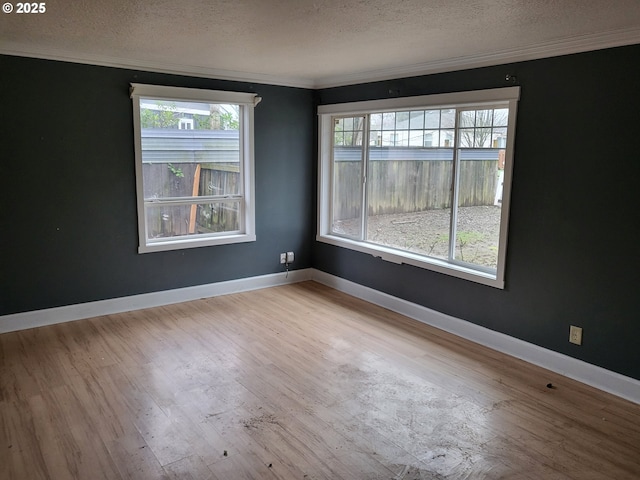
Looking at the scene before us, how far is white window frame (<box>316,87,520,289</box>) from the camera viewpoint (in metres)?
3.84

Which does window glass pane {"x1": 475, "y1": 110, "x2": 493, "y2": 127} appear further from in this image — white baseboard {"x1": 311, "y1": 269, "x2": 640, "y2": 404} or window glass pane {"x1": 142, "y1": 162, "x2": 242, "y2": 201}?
window glass pane {"x1": 142, "y1": 162, "x2": 242, "y2": 201}

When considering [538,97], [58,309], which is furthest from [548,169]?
[58,309]

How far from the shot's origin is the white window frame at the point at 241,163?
184 inches

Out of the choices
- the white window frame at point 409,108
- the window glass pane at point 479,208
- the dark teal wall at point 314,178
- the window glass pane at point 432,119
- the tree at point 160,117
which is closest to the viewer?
the dark teal wall at point 314,178

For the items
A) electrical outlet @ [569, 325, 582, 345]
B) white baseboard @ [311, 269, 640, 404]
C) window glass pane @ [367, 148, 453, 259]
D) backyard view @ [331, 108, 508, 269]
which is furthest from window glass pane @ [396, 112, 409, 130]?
electrical outlet @ [569, 325, 582, 345]

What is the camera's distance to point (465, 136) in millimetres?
4258

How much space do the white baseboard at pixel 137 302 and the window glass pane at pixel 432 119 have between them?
7.86ft

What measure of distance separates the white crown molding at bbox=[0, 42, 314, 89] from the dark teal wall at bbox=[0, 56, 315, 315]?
0.16 feet

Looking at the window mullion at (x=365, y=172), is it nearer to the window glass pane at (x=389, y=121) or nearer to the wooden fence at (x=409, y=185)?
the wooden fence at (x=409, y=185)

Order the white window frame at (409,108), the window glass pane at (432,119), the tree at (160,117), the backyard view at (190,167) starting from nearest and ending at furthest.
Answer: the white window frame at (409,108) < the window glass pane at (432,119) < the tree at (160,117) < the backyard view at (190,167)

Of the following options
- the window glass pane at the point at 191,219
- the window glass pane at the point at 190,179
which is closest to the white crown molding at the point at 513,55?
the window glass pane at the point at 190,179

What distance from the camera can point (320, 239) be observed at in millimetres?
5930

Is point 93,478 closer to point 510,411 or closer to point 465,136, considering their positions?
point 510,411

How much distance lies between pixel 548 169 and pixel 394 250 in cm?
183
